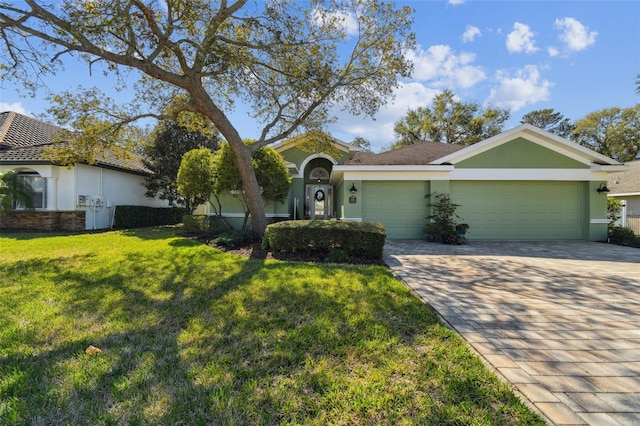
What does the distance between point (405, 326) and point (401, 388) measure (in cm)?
A: 122

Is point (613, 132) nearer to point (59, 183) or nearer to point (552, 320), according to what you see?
point (552, 320)

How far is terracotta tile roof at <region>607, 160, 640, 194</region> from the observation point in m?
18.0

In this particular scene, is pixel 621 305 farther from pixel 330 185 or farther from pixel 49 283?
pixel 330 185

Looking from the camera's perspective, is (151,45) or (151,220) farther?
(151,220)

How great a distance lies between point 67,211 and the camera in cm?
1381

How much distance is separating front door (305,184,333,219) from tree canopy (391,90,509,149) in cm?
1709

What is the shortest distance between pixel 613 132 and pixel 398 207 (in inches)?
1144

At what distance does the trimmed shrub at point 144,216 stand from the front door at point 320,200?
891 cm

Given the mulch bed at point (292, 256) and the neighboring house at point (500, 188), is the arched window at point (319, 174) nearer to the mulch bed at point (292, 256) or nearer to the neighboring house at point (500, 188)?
Answer: the neighboring house at point (500, 188)

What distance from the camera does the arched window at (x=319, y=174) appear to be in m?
17.8

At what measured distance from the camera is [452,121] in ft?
95.9

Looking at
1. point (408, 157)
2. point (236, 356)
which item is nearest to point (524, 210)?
point (408, 157)

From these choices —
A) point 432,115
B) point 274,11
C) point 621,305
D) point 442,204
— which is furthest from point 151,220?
point 432,115

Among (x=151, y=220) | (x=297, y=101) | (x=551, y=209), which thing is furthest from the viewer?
(x=151, y=220)
